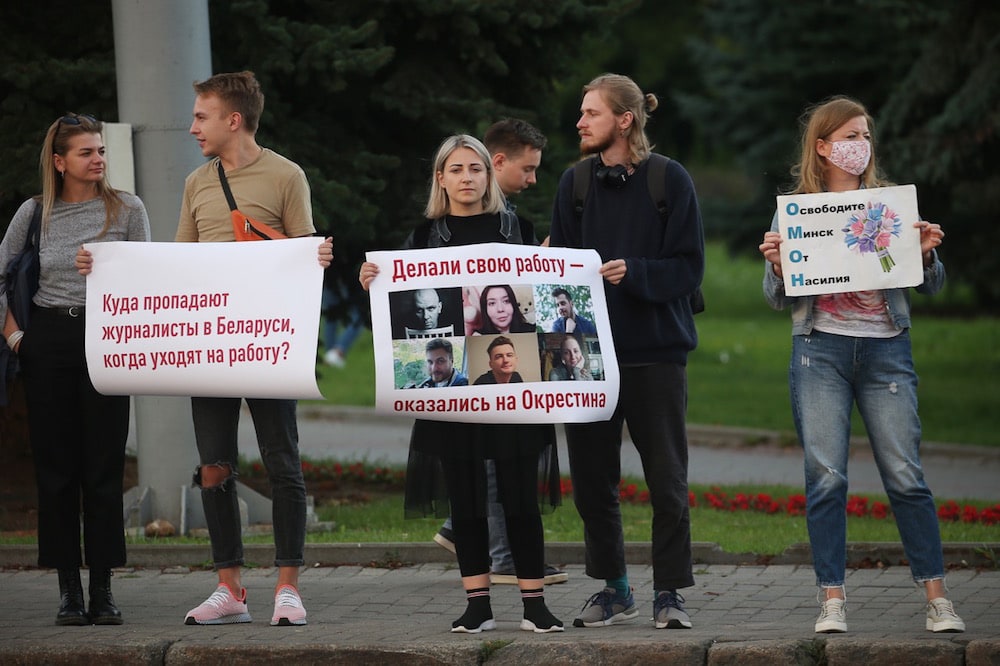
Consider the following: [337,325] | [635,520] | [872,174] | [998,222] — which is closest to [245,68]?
[337,325]

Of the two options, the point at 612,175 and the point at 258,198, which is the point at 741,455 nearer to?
the point at 612,175

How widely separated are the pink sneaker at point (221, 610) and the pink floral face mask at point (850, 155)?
302 centimetres

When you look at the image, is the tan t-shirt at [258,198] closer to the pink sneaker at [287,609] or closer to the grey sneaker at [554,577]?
the pink sneaker at [287,609]

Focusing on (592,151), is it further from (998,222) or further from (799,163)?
(998,222)

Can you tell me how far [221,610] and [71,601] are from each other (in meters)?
0.67

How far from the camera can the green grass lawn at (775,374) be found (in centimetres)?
1694

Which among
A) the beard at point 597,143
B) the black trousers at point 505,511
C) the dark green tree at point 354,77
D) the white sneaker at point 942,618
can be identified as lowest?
the white sneaker at point 942,618

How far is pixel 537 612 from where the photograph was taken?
6250 mm

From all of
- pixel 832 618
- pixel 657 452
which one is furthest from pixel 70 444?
pixel 832 618

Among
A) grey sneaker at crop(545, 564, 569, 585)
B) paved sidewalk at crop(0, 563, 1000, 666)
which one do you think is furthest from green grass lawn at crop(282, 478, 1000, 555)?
grey sneaker at crop(545, 564, 569, 585)

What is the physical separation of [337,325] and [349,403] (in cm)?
693

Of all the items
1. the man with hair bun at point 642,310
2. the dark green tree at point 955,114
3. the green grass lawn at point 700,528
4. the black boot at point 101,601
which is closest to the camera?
the man with hair bun at point 642,310

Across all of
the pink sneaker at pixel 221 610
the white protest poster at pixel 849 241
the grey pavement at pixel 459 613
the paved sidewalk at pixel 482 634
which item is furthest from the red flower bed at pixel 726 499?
the white protest poster at pixel 849 241

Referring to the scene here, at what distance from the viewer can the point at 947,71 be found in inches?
741
